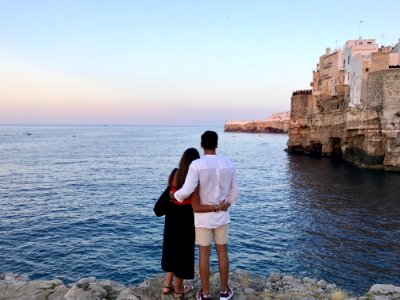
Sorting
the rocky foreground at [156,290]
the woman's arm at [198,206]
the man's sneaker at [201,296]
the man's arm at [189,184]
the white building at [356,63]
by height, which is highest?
the white building at [356,63]

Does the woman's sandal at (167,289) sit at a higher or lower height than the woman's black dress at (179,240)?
lower

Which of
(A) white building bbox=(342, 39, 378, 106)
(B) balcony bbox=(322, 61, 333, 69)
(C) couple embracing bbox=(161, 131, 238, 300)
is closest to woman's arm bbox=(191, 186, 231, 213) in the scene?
(C) couple embracing bbox=(161, 131, 238, 300)

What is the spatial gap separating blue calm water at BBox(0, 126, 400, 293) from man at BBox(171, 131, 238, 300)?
359 inches

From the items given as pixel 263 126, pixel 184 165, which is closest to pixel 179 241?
pixel 184 165

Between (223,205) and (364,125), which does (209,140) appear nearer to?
(223,205)

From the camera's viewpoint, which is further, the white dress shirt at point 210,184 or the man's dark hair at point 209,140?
the man's dark hair at point 209,140

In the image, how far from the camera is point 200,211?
559cm

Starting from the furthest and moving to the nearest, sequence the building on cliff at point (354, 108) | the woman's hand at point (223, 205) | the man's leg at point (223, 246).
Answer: the building on cliff at point (354, 108) → the man's leg at point (223, 246) → the woman's hand at point (223, 205)

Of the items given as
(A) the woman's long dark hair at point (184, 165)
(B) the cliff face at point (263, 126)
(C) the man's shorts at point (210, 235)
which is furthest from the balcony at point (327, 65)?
(B) the cliff face at point (263, 126)

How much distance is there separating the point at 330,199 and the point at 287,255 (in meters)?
13.1

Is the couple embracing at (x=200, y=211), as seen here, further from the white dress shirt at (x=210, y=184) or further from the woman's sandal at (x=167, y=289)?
the woman's sandal at (x=167, y=289)

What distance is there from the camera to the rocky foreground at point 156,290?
665 centimetres

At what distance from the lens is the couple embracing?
5520 mm

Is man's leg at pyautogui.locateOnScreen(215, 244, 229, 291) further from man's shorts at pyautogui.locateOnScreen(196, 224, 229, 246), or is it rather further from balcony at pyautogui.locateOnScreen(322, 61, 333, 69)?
balcony at pyautogui.locateOnScreen(322, 61, 333, 69)
